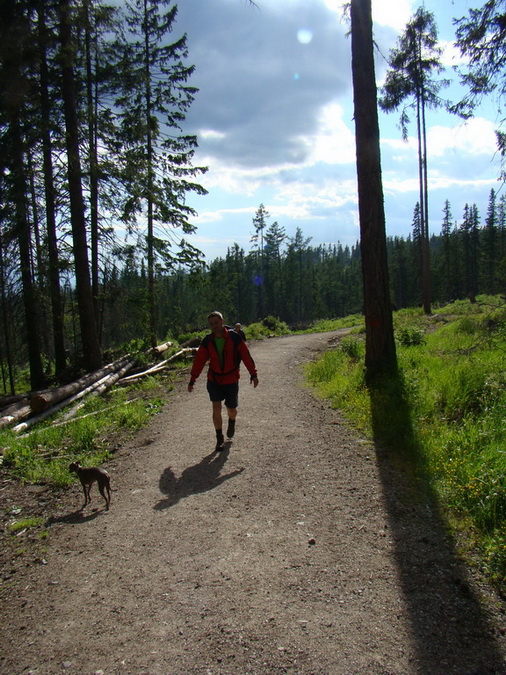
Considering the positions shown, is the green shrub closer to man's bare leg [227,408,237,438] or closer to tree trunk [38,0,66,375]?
man's bare leg [227,408,237,438]

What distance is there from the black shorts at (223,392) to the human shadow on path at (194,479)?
85cm

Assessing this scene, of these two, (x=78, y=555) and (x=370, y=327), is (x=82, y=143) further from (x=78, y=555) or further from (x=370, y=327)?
(x=78, y=555)

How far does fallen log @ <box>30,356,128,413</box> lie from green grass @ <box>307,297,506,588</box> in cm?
580

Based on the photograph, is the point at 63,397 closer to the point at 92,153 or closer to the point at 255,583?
the point at 92,153

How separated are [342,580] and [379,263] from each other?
598cm

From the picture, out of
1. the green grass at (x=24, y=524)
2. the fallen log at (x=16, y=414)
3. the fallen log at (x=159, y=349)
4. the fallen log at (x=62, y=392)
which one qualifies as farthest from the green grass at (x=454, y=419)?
the fallen log at (x=159, y=349)

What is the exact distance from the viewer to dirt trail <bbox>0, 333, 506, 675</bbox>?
99.8 inches

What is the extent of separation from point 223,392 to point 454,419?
11.1ft

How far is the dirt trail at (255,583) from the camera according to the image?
8.32 feet

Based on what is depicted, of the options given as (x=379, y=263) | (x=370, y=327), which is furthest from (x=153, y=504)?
(x=379, y=263)

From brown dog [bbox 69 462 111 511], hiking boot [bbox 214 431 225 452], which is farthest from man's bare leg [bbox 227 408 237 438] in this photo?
brown dog [bbox 69 462 111 511]

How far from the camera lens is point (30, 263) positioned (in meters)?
13.1

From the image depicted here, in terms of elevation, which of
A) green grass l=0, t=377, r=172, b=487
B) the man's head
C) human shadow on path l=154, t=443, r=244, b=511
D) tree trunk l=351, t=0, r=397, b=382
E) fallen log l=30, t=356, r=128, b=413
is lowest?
human shadow on path l=154, t=443, r=244, b=511

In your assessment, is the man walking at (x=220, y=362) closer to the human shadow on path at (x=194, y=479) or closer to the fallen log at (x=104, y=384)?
the human shadow on path at (x=194, y=479)
